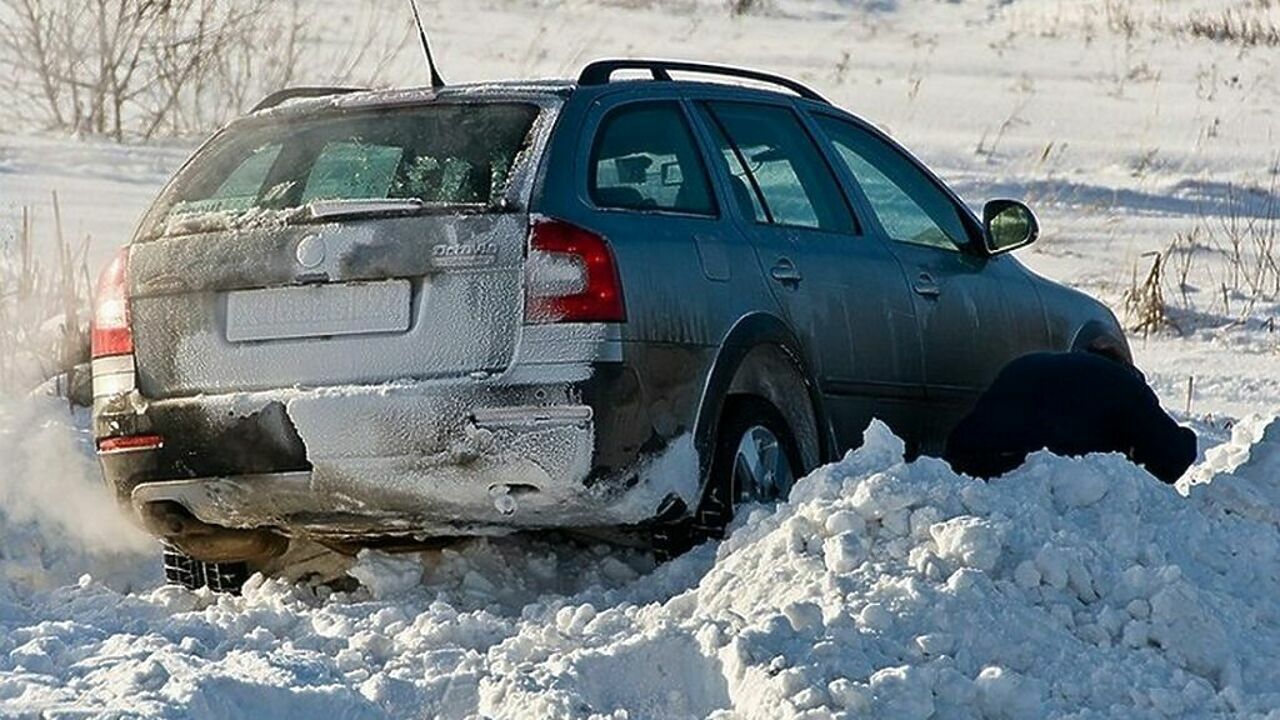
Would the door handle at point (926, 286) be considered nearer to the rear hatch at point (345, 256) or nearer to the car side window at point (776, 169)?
the car side window at point (776, 169)

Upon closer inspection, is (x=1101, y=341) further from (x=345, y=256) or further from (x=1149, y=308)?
(x=1149, y=308)

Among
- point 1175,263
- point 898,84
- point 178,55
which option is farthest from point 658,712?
point 898,84

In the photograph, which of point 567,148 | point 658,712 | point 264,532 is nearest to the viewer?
point 658,712

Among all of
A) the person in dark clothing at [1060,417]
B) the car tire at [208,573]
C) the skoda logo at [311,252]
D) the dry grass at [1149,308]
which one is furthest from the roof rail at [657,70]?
the dry grass at [1149,308]

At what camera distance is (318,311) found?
609cm

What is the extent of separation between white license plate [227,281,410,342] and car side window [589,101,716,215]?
0.61m

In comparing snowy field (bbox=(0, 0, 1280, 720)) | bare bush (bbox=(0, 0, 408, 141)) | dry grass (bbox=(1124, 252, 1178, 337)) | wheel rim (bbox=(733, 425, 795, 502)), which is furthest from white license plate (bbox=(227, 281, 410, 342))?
bare bush (bbox=(0, 0, 408, 141))

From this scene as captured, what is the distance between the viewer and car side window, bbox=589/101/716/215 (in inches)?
250

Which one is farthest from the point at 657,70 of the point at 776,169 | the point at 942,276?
the point at 942,276

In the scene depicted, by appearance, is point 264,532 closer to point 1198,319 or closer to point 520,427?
point 520,427

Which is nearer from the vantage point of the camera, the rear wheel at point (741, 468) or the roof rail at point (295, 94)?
the rear wheel at point (741, 468)

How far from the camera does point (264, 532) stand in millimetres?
6676

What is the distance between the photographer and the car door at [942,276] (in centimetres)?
768

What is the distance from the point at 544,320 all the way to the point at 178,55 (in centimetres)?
1336
